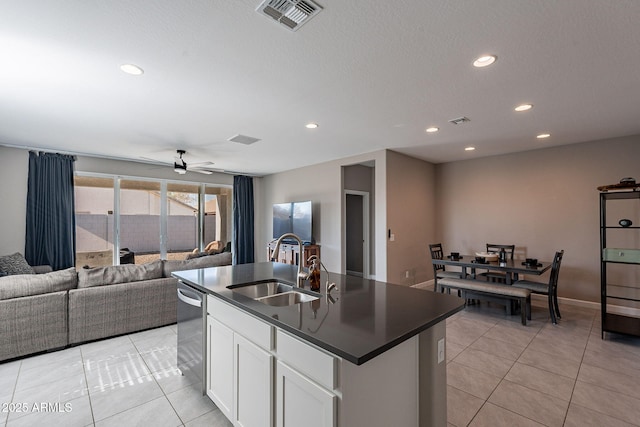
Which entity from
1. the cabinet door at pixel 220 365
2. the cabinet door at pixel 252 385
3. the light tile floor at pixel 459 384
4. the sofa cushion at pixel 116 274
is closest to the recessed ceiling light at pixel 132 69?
the cabinet door at pixel 220 365

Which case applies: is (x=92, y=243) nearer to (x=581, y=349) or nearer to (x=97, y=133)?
(x=97, y=133)

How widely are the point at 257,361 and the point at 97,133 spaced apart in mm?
4171

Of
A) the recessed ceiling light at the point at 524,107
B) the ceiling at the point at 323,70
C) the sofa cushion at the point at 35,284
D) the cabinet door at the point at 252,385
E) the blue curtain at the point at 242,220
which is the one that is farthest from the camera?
the blue curtain at the point at 242,220

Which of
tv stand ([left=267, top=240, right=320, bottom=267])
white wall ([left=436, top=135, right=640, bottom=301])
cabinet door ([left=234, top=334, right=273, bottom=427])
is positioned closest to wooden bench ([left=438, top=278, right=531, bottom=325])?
white wall ([left=436, top=135, right=640, bottom=301])

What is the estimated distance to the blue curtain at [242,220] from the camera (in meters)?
7.61

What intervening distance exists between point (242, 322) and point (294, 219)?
15.6 feet

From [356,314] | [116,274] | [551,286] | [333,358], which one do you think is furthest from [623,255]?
[116,274]

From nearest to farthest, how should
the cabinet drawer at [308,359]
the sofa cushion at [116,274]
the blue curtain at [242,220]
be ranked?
the cabinet drawer at [308,359]
the sofa cushion at [116,274]
the blue curtain at [242,220]

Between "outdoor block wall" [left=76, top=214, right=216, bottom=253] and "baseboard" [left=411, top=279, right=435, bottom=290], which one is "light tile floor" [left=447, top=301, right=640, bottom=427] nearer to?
"baseboard" [left=411, top=279, right=435, bottom=290]

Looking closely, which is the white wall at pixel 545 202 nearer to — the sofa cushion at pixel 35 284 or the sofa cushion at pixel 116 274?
the sofa cushion at pixel 116 274

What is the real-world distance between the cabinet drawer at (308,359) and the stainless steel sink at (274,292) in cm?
58

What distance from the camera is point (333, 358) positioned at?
114 centimetres

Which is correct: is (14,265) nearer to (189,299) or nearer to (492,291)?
(189,299)

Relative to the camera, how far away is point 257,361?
1590mm
